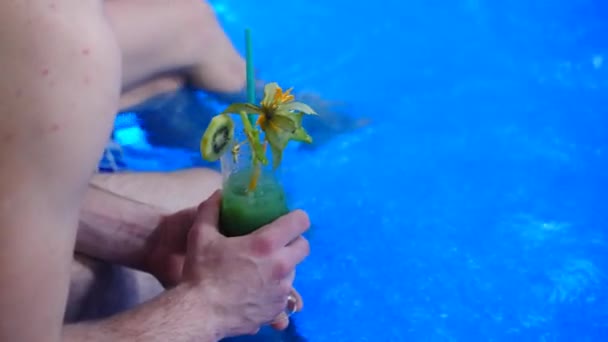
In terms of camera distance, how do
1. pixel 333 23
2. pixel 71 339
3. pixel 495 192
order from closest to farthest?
1. pixel 71 339
2. pixel 495 192
3. pixel 333 23

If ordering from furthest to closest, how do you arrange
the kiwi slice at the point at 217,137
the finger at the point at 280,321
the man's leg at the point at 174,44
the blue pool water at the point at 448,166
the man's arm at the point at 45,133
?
the man's leg at the point at 174,44, the blue pool water at the point at 448,166, the finger at the point at 280,321, the kiwi slice at the point at 217,137, the man's arm at the point at 45,133

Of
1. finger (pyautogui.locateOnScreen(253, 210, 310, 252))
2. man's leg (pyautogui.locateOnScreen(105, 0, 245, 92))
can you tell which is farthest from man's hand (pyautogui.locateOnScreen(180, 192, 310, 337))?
man's leg (pyautogui.locateOnScreen(105, 0, 245, 92))

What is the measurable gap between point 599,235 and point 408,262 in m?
0.31

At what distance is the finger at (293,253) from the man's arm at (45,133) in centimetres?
26

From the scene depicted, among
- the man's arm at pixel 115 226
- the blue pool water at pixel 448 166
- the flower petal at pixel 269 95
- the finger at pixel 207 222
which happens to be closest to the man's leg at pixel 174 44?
the blue pool water at pixel 448 166

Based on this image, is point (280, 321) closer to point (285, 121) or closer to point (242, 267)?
point (242, 267)

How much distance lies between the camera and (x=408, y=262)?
128cm

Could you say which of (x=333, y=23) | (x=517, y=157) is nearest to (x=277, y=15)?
(x=333, y=23)

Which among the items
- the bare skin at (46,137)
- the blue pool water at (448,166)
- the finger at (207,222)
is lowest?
the bare skin at (46,137)

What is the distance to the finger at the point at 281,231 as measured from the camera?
864 mm

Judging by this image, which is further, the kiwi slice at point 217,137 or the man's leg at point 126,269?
the man's leg at point 126,269

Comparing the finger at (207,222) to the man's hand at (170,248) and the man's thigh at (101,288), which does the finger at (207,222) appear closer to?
the man's hand at (170,248)

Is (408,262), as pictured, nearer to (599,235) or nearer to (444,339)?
(444,339)

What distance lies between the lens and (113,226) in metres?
1.02
